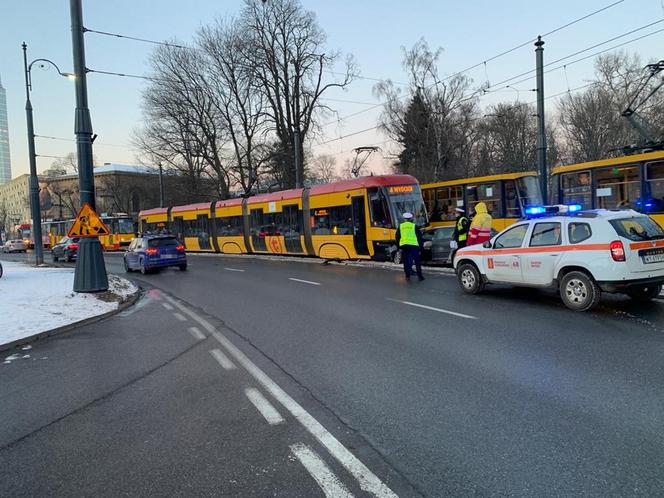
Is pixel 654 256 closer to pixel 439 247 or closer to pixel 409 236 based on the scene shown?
pixel 409 236

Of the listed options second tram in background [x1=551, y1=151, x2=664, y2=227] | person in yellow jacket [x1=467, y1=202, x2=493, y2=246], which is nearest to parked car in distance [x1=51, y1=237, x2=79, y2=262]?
person in yellow jacket [x1=467, y1=202, x2=493, y2=246]

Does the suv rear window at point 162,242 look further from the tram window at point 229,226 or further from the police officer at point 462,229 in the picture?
the police officer at point 462,229

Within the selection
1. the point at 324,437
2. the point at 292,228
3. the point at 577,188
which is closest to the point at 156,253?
the point at 292,228

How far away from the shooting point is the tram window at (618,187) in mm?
15156

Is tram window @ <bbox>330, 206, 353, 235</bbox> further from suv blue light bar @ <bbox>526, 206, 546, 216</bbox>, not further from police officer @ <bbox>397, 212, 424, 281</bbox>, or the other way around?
suv blue light bar @ <bbox>526, 206, 546, 216</bbox>

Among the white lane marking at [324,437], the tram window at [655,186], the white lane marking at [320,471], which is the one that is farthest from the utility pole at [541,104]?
the white lane marking at [320,471]

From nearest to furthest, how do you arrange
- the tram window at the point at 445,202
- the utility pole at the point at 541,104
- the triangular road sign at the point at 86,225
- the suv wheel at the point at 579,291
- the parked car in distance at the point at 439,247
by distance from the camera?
the suv wheel at the point at 579,291
the triangular road sign at the point at 86,225
the utility pole at the point at 541,104
the parked car in distance at the point at 439,247
the tram window at the point at 445,202

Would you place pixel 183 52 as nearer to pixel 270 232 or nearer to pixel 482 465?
pixel 270 232

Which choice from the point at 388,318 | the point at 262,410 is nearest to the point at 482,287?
the point at 388,318

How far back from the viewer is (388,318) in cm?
847

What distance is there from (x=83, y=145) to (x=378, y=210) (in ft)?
32.4

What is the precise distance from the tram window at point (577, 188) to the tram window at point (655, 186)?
1877 mm

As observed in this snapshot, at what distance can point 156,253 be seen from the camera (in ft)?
67.4

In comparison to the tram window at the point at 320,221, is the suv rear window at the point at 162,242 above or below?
below
